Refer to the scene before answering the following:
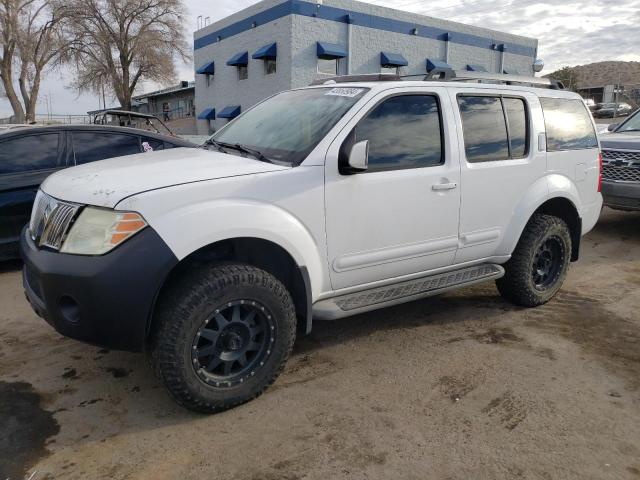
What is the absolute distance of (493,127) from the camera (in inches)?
167

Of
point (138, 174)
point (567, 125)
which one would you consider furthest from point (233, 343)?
point (567, 125)

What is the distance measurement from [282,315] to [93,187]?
1260 mm

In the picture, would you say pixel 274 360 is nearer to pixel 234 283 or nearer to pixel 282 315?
pixel 282 315

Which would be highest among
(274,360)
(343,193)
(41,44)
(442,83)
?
(41,44)

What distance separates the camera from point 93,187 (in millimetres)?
2953

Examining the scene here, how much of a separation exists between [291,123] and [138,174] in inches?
45.2

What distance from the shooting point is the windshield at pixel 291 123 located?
11.2 feet

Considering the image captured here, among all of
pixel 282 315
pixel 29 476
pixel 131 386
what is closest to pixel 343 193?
pixel 282 315

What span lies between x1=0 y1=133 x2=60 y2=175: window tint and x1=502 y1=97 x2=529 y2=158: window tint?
15.3 feet

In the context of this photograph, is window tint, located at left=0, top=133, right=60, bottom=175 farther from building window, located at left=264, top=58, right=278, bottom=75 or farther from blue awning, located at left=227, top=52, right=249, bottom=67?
blue awning, located at left=227, top=52, right=249, bottom=67

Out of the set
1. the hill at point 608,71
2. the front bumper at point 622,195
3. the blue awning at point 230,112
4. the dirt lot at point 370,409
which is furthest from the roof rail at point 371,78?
the hill at point 608,71

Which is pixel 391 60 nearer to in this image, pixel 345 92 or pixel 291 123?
pixel 345 92

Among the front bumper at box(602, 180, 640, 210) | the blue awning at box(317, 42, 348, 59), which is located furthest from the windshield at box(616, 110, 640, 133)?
the blue awning at box(317, 42, 348, 59)

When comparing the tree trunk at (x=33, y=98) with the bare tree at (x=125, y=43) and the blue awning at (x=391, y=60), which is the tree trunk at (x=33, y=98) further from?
the blue awning at (x=391, y=60)
